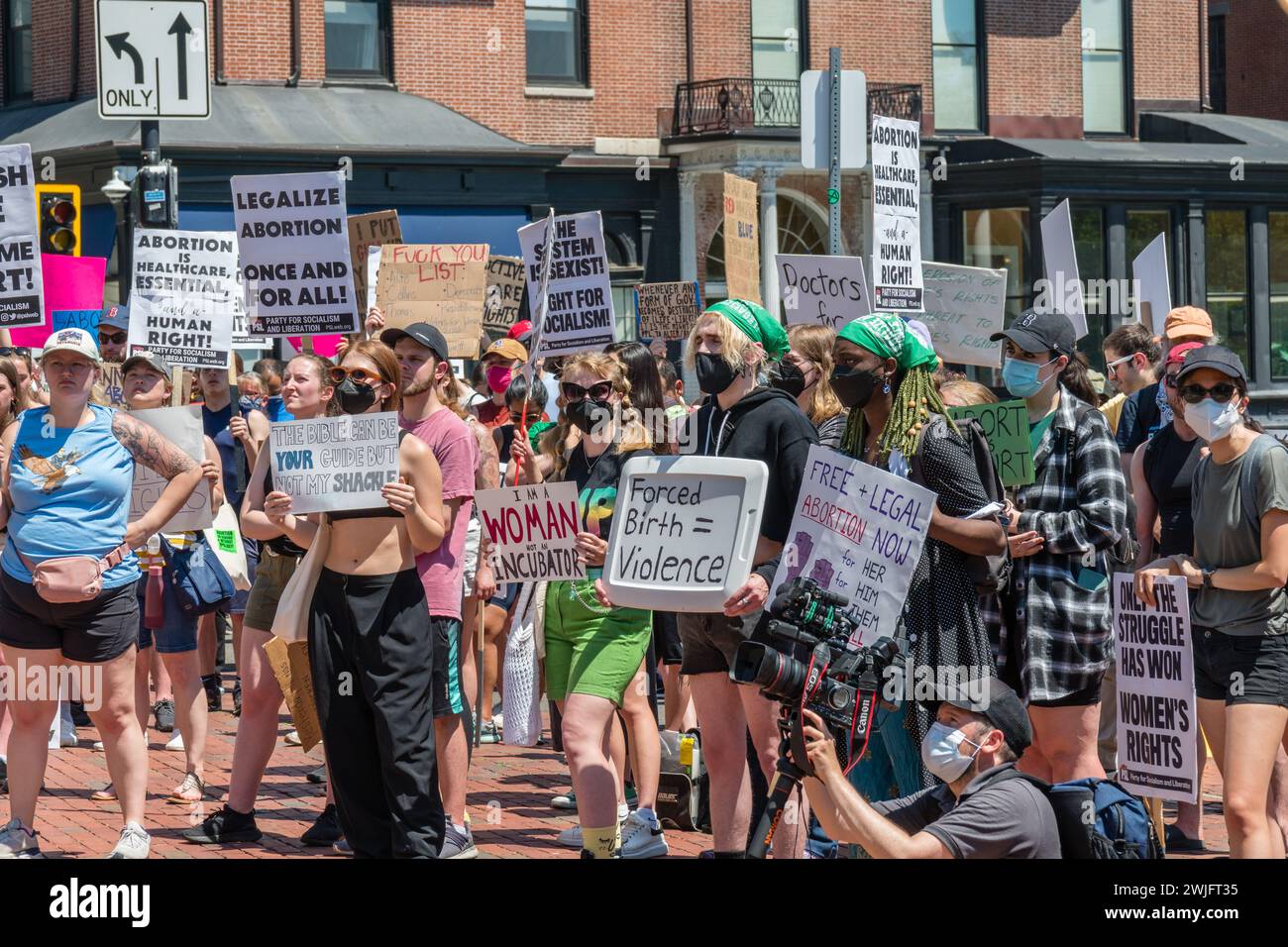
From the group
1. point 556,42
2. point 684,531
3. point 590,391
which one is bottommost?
point 684,531

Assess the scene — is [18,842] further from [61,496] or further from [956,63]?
[956,63]

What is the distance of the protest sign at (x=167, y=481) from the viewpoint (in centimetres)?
790

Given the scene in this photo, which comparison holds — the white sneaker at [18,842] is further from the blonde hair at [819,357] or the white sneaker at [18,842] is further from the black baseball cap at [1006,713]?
the black baseball cap at [1006,713]

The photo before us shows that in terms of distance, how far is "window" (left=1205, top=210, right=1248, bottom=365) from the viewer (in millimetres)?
30922

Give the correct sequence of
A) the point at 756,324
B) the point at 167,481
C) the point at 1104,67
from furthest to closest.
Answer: the point at 1104,67, the point at 167,481, the point at 756,324

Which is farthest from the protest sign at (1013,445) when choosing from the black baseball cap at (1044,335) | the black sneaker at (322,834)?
the black sneaker at (322,834)

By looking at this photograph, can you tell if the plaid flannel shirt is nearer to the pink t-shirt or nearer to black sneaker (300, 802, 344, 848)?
the pink t-shirt

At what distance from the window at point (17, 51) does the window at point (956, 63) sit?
13989 mm

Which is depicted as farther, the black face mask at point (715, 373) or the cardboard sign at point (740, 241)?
the cardboard sign at point (740, 241)

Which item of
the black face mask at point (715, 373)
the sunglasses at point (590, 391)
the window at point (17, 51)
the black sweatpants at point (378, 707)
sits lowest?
the black sweatpants at point (378, 707)

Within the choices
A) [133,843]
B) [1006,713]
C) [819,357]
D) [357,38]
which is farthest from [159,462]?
[357,38]

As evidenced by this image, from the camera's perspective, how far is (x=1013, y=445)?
6.61 m

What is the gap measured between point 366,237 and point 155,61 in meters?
1.75
